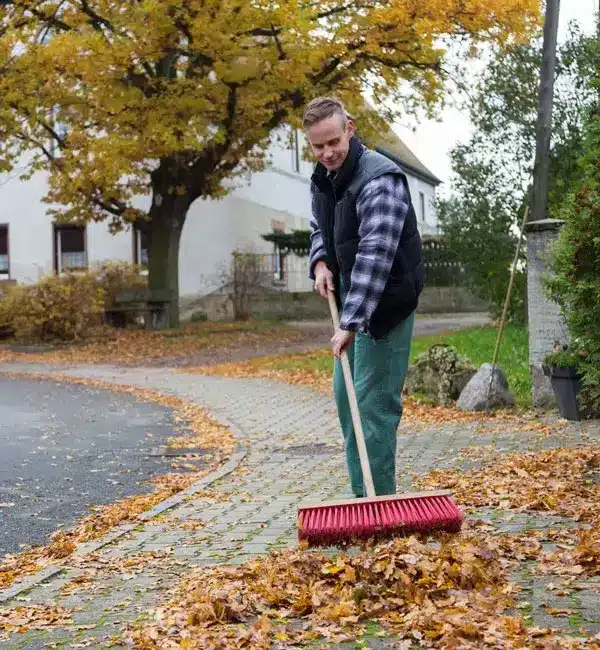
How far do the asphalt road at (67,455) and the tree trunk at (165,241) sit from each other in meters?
12.2

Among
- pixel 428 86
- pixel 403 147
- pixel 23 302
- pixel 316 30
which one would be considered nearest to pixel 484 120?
pixel 428 86

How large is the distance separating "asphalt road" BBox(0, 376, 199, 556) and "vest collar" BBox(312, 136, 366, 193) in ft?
8.85

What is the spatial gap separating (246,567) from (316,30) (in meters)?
20.2

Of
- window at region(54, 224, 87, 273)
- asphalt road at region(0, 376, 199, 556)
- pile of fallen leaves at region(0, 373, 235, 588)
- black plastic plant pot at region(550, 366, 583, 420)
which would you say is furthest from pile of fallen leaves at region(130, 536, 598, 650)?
window at region(54, 224, 87, 273)

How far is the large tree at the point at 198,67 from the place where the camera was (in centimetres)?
2344

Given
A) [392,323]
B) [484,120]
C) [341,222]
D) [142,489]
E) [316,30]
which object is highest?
[316,30]

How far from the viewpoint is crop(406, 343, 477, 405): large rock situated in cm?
1363

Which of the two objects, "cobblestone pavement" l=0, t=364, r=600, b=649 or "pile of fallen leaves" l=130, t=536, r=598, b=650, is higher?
"pile of fallen leaves" l=130, t=536, r=598, b=650

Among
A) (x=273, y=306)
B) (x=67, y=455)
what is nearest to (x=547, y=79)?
(x=67, y=455)

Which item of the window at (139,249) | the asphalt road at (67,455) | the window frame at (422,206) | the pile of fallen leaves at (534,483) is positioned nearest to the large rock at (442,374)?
the asphalt road at (67,455)

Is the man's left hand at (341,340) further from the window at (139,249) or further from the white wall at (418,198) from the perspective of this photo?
the white wall at (418,198)

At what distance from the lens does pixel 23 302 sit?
27.0 m

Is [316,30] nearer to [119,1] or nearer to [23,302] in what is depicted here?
[119,1]

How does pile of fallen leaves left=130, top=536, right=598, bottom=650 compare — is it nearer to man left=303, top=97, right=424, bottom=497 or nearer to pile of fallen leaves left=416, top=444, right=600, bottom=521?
man left=303, top=97, right=424, bottom=497
